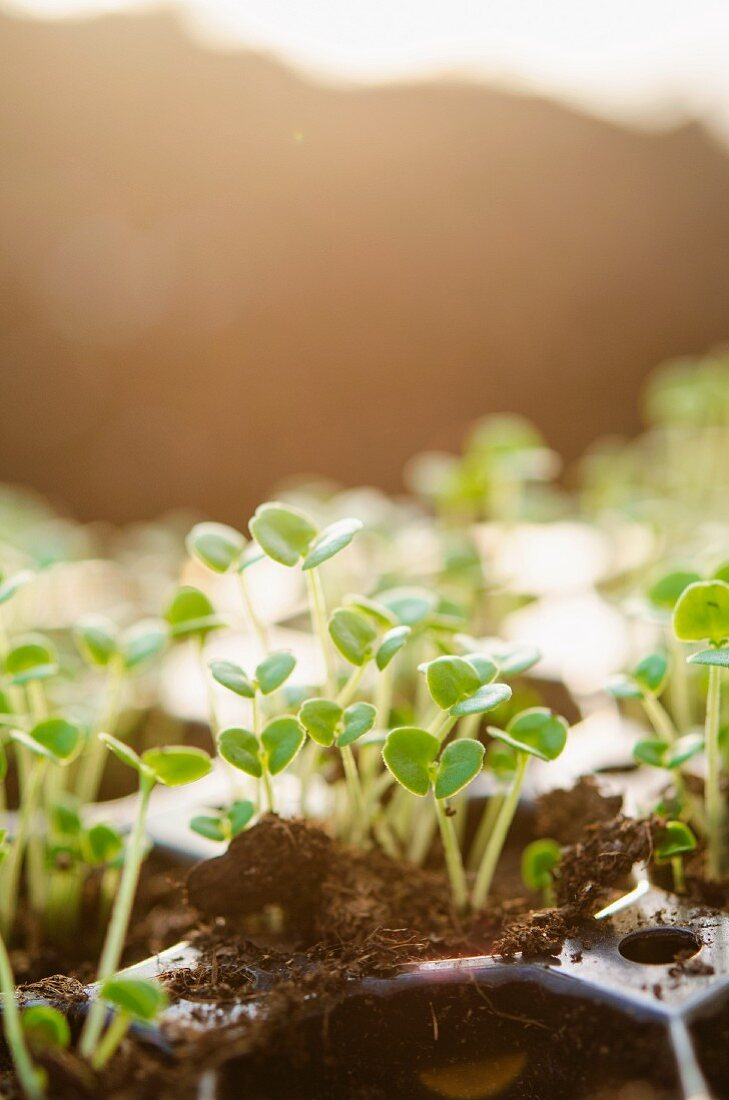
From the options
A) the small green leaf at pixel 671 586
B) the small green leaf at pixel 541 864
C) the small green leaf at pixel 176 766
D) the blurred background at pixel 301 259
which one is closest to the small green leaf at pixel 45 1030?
the small green leaf at pixel 176 766

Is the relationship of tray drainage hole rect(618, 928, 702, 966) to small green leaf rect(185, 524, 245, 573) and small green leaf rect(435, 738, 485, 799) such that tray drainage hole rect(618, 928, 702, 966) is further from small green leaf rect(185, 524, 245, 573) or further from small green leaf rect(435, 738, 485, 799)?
small green leaf rect(185, 524, 245, 573)

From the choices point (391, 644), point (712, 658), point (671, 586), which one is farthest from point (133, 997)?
point (671, 586)

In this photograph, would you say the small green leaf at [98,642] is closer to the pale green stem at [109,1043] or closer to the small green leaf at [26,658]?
the small green leaf at [26,658]

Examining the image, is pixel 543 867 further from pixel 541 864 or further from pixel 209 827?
pixel 209 827

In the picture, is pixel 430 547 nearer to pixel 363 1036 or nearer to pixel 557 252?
pixel 363 1036

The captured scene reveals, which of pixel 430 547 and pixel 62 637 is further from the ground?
pixel 430 547

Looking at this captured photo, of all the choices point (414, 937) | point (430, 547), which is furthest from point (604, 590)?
point (414, 937)
